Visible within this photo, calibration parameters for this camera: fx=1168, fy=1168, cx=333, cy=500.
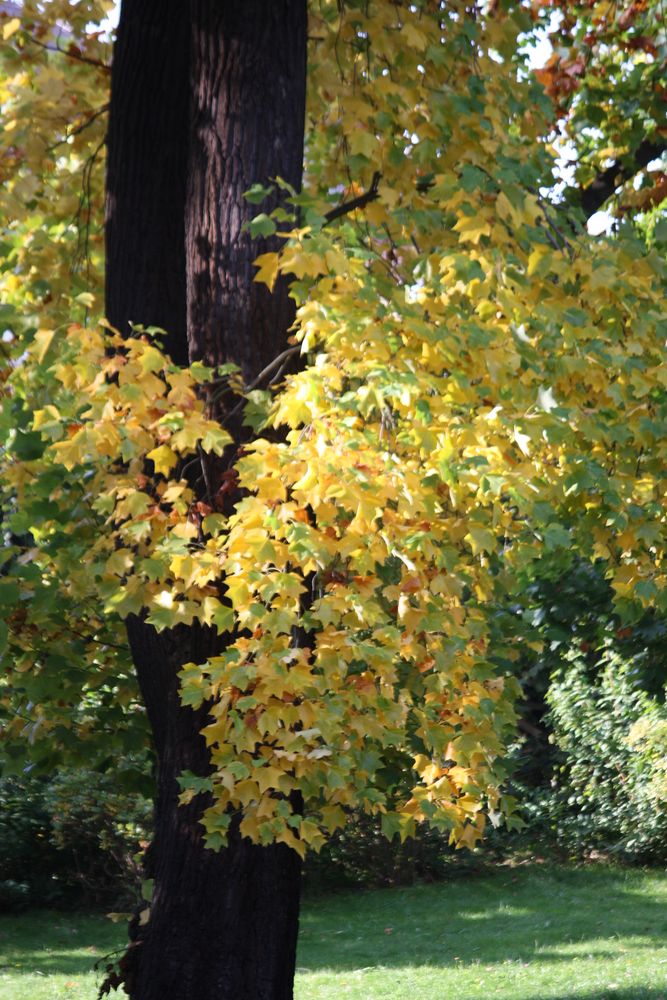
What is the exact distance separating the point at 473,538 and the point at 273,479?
0.76 m

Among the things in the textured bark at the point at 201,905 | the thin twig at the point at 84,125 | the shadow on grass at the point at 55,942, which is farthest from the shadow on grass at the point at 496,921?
the thin twig at the point at 84,125

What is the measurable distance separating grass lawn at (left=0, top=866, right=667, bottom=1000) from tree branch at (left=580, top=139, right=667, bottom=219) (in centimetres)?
555

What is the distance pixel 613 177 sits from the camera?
783 centimetres

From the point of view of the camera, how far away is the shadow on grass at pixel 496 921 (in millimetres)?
10477

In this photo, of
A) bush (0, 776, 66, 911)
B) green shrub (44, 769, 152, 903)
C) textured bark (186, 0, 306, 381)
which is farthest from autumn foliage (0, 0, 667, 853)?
bush (0, 776, 66, 911)

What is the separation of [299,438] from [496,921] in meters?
9.08

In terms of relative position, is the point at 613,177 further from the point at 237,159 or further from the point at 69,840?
the point at 69,840

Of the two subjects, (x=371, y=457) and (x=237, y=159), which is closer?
(x=371, y=457)

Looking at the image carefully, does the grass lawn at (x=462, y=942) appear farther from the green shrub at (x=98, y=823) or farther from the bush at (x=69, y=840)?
the green shrub at (x=98, y=823)

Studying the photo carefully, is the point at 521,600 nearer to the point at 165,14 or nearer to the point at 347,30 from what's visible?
the point at 347,30

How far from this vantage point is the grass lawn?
30.6 ft

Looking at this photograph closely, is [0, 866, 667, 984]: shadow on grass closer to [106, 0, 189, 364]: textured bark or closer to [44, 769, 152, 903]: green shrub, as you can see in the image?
[44, 769, 152, 903]: green shrub

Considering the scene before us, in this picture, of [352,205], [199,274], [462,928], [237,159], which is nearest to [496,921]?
[462,928]

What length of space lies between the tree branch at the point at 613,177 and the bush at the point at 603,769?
6728mm
